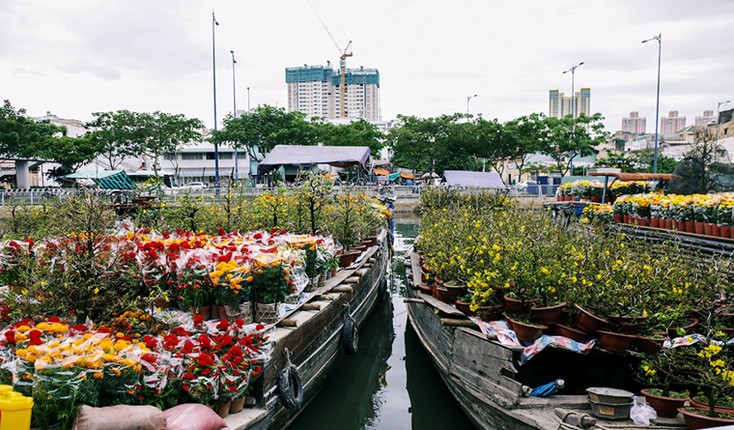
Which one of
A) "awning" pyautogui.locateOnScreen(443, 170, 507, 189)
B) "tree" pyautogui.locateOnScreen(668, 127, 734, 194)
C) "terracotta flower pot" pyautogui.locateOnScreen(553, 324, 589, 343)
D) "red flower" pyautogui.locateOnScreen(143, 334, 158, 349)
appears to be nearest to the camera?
"red flower" pyautogui.locateOnScreen(143, 334, 158, 349)

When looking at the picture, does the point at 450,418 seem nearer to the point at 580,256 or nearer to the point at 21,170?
the point at 580,256

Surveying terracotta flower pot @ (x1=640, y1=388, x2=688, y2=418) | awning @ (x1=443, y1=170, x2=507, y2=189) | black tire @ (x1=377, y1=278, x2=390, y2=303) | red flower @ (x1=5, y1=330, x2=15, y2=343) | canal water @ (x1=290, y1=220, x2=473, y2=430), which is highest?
awning @ (x1=443, y1=170, x2=507, y2=189)

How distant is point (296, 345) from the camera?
17.2 ft

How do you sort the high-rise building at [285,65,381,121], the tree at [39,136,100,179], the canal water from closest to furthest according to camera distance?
the canal water → the tree at [39,136,100,179] → the high-rise building at [285,65,381,121]

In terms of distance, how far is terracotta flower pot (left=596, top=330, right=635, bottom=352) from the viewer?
4367 mm

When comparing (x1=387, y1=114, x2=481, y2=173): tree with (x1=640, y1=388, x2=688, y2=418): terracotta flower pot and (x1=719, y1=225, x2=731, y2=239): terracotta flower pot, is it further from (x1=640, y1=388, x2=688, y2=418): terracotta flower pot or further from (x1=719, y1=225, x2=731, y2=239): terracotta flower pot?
(x1=640, y1=388, x2=688, y2=418): terracotta flower pot

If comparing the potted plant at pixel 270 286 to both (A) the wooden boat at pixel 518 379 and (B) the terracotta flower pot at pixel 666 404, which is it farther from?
(B) the terracotta flower pot at pixel 666 404

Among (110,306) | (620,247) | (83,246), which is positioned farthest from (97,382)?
(620,247)

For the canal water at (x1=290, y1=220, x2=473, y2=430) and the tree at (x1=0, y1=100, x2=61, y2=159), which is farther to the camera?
the tree at (x1=0, y1=100, x2=61, y2=159)

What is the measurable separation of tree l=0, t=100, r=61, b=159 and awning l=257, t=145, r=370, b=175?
14.9 m

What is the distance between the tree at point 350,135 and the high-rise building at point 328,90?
71961 millimetres

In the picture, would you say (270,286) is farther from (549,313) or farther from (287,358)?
(549,313)

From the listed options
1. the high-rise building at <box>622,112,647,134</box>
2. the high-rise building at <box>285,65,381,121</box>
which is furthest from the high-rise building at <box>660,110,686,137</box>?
the high-rise building at <box>285,65,381,121</box>

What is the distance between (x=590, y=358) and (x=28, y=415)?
4366 millimetres
